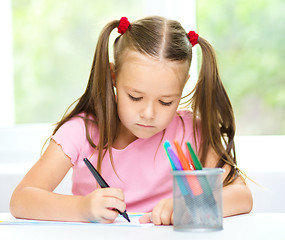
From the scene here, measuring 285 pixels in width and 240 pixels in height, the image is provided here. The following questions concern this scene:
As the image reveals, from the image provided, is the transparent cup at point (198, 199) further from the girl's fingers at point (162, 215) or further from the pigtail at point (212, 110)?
the pigtail at point (212, 110)

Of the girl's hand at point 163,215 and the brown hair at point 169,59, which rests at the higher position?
the brown hair at point 169,59

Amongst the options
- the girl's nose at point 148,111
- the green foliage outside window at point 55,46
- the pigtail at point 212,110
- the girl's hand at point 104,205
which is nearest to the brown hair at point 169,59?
the pigtail at point 212,110

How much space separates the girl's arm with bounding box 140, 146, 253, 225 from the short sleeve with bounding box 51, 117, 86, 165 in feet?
0.98

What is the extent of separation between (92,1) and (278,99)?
4.38ft

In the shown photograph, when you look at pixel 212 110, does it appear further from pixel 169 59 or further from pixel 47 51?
pixel 47 51

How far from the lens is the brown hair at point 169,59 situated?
105cm

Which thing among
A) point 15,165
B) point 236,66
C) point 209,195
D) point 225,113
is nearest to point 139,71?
point 225,113

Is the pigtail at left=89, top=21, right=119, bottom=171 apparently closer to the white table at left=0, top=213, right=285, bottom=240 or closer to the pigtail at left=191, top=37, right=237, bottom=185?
the pigtail at left=191, top=37, right=237, bottom=185

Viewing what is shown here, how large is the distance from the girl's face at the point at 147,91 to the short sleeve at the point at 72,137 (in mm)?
122

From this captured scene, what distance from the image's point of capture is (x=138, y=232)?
0.76 metres

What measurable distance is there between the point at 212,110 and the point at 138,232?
1.49 feet

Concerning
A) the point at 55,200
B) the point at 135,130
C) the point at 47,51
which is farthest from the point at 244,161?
the point at 47,51

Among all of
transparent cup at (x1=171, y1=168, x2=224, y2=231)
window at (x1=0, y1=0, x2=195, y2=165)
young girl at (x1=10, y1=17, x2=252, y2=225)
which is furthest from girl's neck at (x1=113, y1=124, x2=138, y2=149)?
window at (x1=0, y1=0, x2=195, y2=165)

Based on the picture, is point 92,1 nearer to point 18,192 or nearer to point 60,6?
point 60,6
